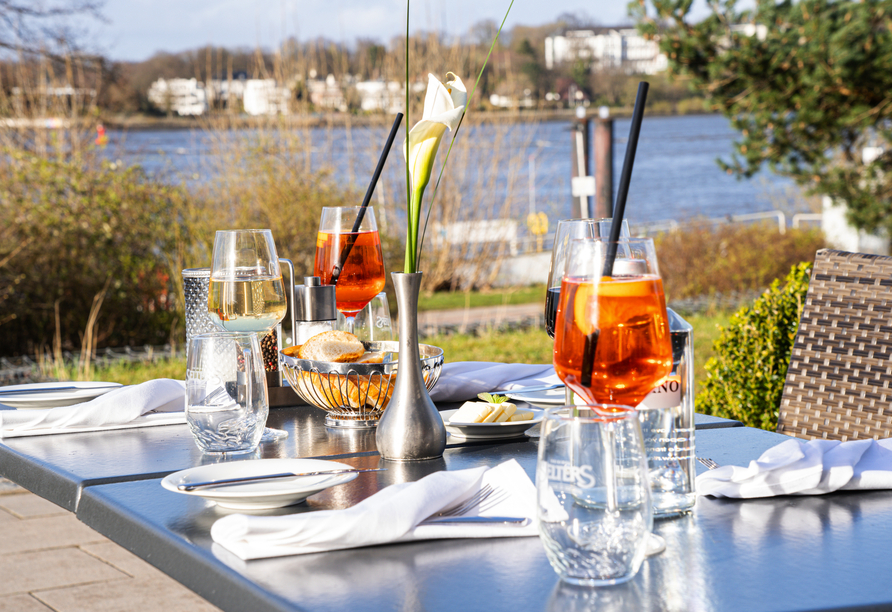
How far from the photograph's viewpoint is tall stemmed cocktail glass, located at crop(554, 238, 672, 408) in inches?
37.5

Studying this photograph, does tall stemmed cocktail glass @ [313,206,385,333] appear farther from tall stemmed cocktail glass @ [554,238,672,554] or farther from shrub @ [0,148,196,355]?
shrub @ [0,148,196,355]

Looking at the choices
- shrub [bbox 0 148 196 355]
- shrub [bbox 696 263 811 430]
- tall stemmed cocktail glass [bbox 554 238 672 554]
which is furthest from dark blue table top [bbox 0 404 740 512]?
shrub [bbox 0 148 196 355]

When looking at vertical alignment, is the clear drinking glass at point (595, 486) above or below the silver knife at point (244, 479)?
above

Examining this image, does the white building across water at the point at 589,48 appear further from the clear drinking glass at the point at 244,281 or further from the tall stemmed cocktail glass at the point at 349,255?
the clear drinking glass at the point at 244,281

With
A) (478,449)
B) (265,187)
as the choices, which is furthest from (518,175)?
(478,449)

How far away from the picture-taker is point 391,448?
4.27 ft

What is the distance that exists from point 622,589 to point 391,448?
53cm

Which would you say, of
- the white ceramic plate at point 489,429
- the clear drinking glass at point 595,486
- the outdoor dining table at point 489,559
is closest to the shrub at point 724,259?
the white ceramic plate at point 489,429

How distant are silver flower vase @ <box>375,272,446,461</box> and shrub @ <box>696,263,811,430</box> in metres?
1.88

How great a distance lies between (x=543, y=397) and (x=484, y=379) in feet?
0.72

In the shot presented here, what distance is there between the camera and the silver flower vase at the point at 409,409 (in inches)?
50.8

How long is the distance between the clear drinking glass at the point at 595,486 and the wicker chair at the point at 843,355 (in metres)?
1.40

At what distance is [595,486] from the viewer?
80cm

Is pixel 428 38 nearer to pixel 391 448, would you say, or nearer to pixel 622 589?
pixel 391 448
